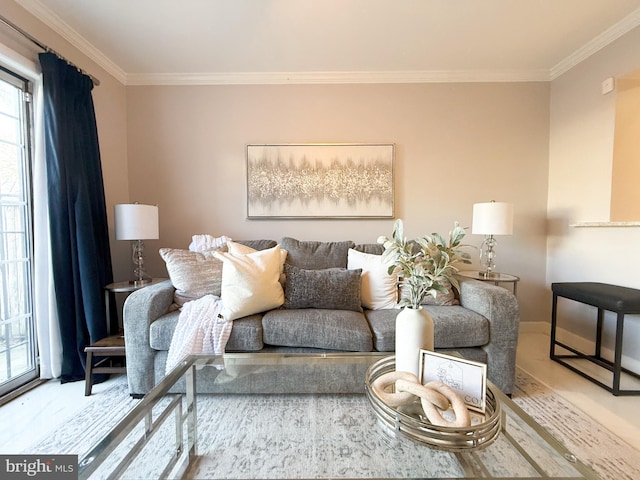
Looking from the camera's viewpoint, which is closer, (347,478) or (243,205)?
(347,478)

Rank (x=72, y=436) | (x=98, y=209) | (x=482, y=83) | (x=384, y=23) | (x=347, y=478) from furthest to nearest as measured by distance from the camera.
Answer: (x=482, y=83) < (x=98, y=209) < (x=384, y=23) < (x=72, y=436) < (x=347, y=478)

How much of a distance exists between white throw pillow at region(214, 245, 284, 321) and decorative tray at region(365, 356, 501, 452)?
96 cm

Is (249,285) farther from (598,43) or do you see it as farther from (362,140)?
(598,43)

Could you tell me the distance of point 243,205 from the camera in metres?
2.69

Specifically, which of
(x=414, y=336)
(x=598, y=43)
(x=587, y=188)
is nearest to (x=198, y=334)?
(x=414, y=336)

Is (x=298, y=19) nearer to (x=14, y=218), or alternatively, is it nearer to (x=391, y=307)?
(x=391, y=307)

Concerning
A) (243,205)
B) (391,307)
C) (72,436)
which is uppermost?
(243,205)

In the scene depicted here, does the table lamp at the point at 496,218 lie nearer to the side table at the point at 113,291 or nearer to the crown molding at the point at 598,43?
the crown molding at the point at 598,43

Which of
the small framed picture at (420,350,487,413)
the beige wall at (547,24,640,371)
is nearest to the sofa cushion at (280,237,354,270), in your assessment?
the small framed picture at (420,350,487,413)

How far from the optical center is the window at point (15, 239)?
1.74 metres

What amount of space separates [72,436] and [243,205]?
193 cm

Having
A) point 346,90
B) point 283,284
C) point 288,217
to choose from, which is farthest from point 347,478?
point 346,90

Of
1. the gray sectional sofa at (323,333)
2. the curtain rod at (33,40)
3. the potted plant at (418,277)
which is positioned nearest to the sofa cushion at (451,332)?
the gray sectional sofa at (323,333)

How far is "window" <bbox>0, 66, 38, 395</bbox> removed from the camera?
1.74 metres
